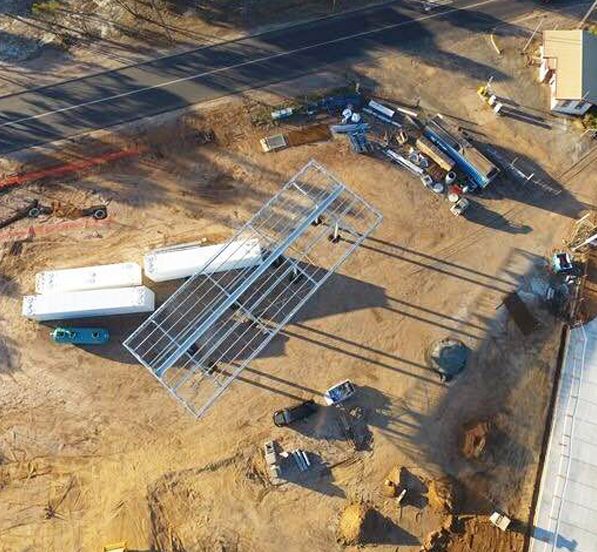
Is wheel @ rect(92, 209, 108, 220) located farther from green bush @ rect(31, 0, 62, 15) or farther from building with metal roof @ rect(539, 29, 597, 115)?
building with metal roof @ rect(539, 29, 597, 115)

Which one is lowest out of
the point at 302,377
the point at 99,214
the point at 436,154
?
the point at 302,377

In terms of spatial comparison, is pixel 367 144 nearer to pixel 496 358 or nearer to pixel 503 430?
pixel 496 358

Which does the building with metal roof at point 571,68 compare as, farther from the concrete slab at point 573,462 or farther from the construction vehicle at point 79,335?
the construction vehicle at point 79,335

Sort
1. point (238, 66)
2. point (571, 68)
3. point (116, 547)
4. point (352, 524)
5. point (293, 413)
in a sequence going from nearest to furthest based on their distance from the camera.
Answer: point (116, 547)
point (352, 524)
point (293, 413)
point (571, 68)
point (238, 66)

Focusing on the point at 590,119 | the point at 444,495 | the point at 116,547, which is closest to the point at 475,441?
the point at 444,495

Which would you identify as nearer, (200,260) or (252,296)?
(200,260)

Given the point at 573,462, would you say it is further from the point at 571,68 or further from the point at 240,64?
the point at 240,64

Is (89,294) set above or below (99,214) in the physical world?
below

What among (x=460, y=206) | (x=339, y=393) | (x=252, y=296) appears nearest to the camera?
(x=339, y=393)
